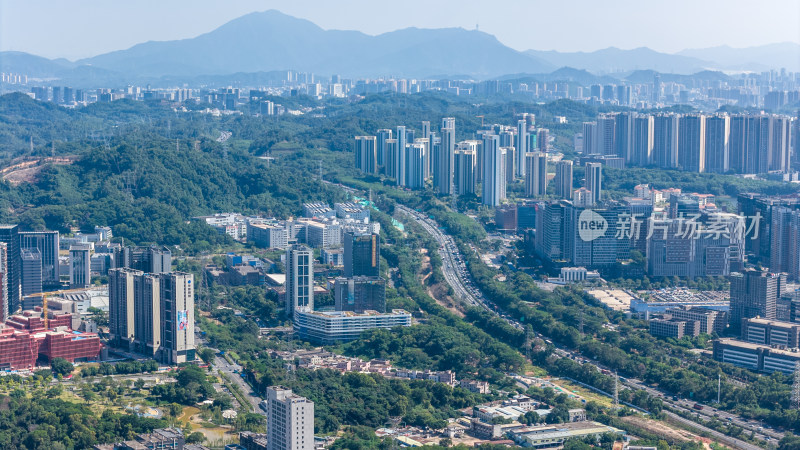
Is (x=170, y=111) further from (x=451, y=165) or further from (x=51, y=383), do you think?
(x=51, y=383)

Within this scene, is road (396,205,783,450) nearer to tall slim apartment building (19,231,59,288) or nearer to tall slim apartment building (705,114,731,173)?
tall slim apartment building (19,231,59,288)

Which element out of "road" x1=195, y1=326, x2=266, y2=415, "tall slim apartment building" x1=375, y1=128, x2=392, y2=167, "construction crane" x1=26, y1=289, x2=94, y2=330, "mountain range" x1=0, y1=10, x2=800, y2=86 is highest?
"mountain range" x1=0, y1=10, x2=800, y2=86

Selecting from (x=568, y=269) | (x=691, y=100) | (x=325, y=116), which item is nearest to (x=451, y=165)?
(x=568, y=269)

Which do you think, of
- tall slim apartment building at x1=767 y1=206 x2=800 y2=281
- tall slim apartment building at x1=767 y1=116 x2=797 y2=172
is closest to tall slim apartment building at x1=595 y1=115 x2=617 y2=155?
tall slim apartment building at x1=767 y1=116 x2=797 y2=172

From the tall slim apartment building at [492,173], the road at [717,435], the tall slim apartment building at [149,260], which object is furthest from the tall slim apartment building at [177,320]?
the tall slim apartment building at [492,173]

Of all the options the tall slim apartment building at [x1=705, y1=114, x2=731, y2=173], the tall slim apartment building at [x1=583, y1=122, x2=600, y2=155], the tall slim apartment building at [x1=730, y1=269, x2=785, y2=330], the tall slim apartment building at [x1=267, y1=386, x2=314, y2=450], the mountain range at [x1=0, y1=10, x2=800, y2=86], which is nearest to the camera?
the tall slim apartment building at [x1=267, y1=386, x2=314, y2=450]

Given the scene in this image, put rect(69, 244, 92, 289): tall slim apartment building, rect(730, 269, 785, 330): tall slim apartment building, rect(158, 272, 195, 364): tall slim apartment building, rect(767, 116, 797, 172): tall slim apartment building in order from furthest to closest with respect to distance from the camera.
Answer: rect(767, 116, 797, 172): tall slim apartment building
rect(69, 244, 92, 289): tall slim apartment building
rect(730, 269, 785, 330): tall slim apartment building
rect(158, 272, 195, 364): tall slim apartment building

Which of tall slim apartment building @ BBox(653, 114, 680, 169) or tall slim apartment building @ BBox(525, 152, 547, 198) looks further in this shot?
tall slim apartment building @ BBox(653, 114, 680, 169)
